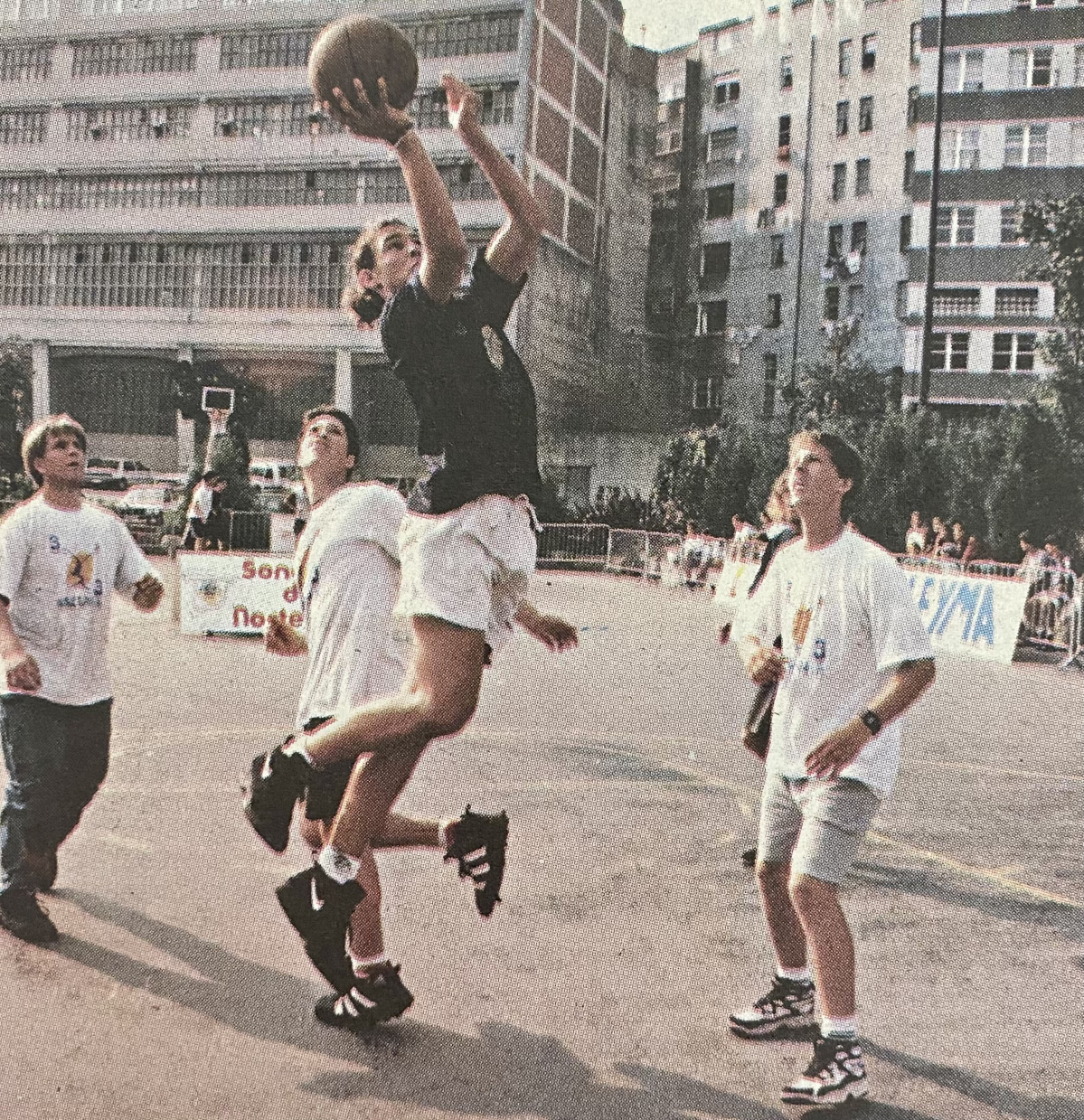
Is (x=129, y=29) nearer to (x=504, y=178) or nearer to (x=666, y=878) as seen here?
(x=504, y=178)

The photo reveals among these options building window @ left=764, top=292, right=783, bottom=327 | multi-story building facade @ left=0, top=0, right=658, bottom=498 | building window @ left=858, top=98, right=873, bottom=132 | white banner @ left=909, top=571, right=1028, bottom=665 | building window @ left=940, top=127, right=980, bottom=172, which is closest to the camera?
multi-story building facade @ left=0, top=0, right=658, bottom=498

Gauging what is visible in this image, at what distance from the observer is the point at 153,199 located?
161 inches

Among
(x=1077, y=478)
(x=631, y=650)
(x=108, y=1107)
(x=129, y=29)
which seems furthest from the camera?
(x=631, y=650)

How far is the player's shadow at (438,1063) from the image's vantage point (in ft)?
10.4

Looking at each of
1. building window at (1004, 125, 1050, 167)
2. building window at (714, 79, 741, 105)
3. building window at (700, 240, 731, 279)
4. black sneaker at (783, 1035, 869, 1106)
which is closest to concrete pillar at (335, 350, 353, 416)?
building window at (700, 240, 731, 279)

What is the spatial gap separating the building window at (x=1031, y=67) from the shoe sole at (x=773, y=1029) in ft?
11.0

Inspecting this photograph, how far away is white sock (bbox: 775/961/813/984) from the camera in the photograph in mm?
3838

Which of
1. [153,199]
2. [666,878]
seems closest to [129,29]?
[153,199]

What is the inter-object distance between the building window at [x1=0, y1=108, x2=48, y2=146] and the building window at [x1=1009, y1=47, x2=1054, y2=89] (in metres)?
3.44

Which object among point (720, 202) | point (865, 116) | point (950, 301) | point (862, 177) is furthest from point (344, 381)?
point (950, 301)

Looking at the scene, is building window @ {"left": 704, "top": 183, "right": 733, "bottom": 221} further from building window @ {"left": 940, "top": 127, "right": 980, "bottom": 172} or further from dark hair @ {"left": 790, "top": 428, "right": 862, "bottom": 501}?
→ dark hair @ {"left": 790, "top": 428, "right": 862, "bottom": 501}

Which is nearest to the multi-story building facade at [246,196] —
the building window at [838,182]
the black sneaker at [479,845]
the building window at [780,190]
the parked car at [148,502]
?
the parked car at [148,502]

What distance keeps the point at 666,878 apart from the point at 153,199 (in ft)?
10.3

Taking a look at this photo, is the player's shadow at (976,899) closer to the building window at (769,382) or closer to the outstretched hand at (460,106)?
the building window at (769,382)
